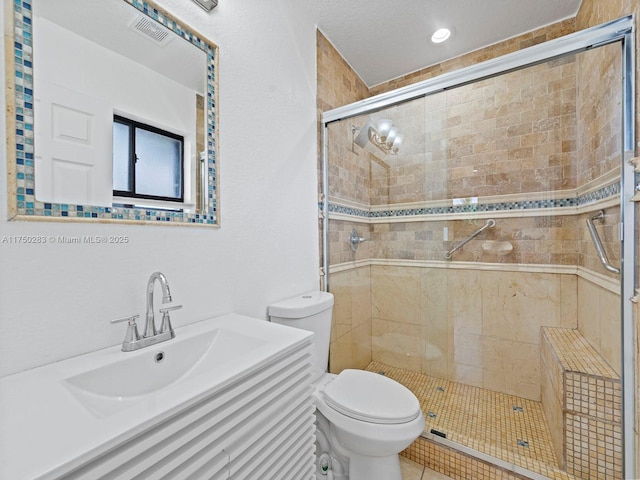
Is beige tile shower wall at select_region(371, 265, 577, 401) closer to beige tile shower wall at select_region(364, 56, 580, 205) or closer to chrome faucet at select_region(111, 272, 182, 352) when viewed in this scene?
beige tile shower wall at select_region(364, 56, 580, 205)

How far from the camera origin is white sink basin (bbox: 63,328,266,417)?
2.25ft

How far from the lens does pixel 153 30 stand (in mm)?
972

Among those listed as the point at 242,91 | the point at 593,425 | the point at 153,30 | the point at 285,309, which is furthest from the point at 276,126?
the point at 593,425

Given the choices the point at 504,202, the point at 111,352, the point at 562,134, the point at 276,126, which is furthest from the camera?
the point at 504,202

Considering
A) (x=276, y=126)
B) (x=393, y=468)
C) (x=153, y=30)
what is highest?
(x=153, y=30)

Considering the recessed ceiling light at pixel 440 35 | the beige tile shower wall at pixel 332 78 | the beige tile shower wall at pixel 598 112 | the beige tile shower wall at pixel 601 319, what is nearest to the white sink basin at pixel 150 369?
the beige tile shower wall at pixel 601 319

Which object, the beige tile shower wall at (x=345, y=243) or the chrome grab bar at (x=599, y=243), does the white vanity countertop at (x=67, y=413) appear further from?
the chrome grab bar at (x=599, y=243)

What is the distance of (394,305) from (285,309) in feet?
3.77

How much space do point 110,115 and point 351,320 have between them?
1.78 m

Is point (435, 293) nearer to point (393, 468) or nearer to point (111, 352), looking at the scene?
point (393, 468)

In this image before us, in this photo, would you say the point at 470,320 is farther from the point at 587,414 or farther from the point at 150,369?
the point at 150,369

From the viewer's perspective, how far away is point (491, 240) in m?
2.02

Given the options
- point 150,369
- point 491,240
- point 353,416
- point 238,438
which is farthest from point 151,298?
point 491,240

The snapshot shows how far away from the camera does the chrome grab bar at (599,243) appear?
49.7 inches
